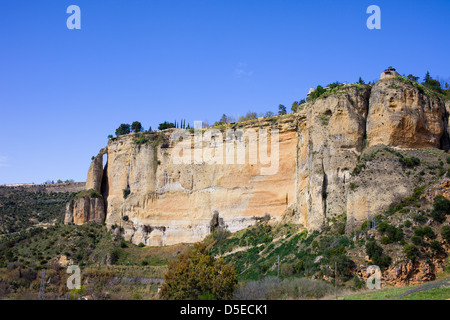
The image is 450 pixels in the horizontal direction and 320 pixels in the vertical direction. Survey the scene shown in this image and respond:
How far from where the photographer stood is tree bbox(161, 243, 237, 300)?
23.1 meters

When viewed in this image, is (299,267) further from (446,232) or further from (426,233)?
(446,232)

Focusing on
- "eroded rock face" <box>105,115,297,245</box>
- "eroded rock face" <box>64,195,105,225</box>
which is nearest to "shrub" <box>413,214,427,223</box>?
"eroded rock face" <box>105,115,297,245</box>

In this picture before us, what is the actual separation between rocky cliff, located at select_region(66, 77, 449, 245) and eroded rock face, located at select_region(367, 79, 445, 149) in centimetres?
7

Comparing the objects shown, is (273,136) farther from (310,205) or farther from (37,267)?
(37,267)

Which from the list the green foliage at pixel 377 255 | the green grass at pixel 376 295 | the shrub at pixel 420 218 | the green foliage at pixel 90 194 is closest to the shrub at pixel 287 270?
the green foliage at pixel 377 255

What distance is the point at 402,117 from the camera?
3291 cm

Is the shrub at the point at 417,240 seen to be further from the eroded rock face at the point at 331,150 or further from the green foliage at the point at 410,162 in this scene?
the eroded rock face at the point at 331,150

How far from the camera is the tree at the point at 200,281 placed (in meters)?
23.1

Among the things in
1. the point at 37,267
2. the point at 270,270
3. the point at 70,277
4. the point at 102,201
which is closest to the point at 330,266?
the point at 270,270

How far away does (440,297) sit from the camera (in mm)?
18000

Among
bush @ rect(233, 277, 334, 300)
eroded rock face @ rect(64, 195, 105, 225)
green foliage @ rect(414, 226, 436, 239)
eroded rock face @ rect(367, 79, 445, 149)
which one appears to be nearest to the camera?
bush @ rect(233, 277, 334, 300)

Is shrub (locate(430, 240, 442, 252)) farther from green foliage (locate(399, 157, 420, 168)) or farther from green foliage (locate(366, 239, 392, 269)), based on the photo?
green foliage (locate(399, 157, 420, 168))

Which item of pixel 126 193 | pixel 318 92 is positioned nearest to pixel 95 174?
pixel 126 193
